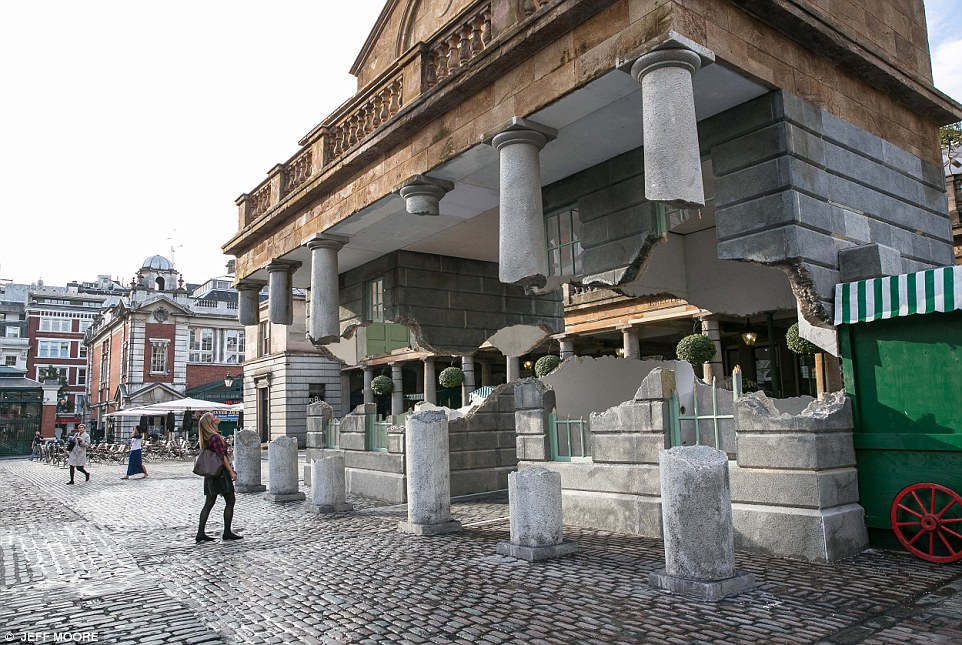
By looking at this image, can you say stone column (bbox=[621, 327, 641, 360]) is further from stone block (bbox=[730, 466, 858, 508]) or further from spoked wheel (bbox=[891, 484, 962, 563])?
spoked wheel (bbox=[891, 484, 962, 563])

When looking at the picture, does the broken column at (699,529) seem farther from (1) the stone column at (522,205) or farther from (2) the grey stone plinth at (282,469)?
(2) the grey stone plinth at (282,469)

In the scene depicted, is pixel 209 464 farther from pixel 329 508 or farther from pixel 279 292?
pixel 279 292

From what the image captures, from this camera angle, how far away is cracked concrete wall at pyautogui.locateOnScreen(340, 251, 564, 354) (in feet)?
54.7

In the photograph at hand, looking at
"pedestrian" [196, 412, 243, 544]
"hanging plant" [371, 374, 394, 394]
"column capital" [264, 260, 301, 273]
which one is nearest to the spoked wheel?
"pedestrian" [196, 412, 243, 544]

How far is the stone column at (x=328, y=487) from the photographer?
40.1 feet

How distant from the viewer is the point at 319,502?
12.3 m

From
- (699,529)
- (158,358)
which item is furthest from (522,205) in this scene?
(158,358)

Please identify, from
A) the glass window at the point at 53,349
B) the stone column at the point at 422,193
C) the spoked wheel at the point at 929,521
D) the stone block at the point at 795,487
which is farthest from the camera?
A: the glass window at the point at 53,349

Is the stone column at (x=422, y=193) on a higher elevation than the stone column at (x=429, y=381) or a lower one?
higher

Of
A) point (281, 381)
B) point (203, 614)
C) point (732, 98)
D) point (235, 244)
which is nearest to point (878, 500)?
point (732, 98)

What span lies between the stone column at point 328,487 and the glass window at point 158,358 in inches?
2039

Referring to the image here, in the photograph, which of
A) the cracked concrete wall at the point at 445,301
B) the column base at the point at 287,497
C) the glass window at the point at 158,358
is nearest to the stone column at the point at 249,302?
the cracked concrete wall at the point at 445,301

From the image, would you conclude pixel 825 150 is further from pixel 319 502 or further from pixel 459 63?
pixel 319 502

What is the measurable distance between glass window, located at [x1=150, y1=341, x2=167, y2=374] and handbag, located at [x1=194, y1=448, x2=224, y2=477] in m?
53.3
